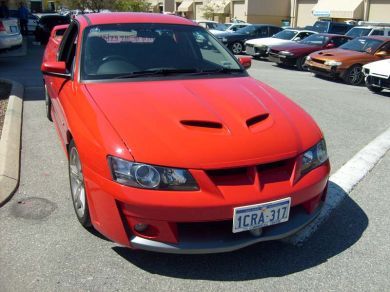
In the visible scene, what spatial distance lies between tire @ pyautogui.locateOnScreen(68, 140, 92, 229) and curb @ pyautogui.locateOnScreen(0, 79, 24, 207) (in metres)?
0.80

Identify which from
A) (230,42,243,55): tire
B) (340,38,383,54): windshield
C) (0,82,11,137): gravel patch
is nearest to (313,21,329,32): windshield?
(230,42,243,55): tire

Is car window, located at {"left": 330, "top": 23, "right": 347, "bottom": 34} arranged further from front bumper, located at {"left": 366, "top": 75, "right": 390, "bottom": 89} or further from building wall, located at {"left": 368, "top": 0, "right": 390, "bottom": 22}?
building wall, located at {"left": 368, "top": 0, "right": 390, "bottom": 22}

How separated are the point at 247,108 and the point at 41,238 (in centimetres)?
187

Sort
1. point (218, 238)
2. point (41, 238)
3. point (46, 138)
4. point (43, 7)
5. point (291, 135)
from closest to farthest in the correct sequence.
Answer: point (218, 238) < point (291, 135) < point (41, 238) < point (46, 138) < point (43, 7)

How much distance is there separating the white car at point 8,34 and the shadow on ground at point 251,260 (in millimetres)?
11232

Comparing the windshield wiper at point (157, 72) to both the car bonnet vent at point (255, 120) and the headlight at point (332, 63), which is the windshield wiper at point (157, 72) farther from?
the headlight at point (332, 63)

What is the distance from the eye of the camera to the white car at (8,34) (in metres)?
12.5

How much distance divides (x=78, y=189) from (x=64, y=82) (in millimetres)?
1205

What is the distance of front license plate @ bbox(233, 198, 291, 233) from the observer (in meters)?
2.72

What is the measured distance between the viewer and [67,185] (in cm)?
429

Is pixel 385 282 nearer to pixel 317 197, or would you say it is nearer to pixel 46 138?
pixel 317 197

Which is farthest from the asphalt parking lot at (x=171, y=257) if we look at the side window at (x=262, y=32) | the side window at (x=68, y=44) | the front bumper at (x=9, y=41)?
the side window at (x=262, y=32)

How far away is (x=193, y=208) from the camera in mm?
2633

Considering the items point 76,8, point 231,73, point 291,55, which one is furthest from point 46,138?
point 76,8
